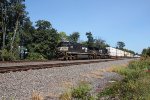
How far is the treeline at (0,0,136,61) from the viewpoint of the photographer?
58747mm

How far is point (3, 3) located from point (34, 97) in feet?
167

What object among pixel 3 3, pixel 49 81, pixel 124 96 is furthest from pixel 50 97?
pixel 3 3

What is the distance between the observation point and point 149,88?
1295 cm

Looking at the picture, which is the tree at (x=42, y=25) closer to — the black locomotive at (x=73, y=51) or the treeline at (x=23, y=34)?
the treeline at (x=23, y=34)

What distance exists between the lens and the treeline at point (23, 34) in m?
58.7

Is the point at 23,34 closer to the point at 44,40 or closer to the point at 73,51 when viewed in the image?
the point at 44,40

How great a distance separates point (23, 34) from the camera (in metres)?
67.5

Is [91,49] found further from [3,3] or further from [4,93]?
[4,93]

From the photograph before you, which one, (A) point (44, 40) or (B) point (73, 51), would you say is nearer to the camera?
(B) point (73, 51)

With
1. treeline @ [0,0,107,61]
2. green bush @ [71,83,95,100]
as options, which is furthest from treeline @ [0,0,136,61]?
green bush @ [71,83,95,100]

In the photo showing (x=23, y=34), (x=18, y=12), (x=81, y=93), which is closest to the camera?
(x=81, y=93)

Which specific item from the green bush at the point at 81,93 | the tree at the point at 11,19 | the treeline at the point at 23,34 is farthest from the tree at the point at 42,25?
the green bush at the point at 81,93

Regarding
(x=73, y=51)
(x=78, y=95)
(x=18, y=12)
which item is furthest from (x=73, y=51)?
(x=78, y=95)

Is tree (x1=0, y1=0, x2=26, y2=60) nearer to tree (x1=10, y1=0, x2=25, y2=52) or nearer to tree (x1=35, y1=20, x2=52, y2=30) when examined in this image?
tree (x1=10, y1=0, x2=25, y2=52)
